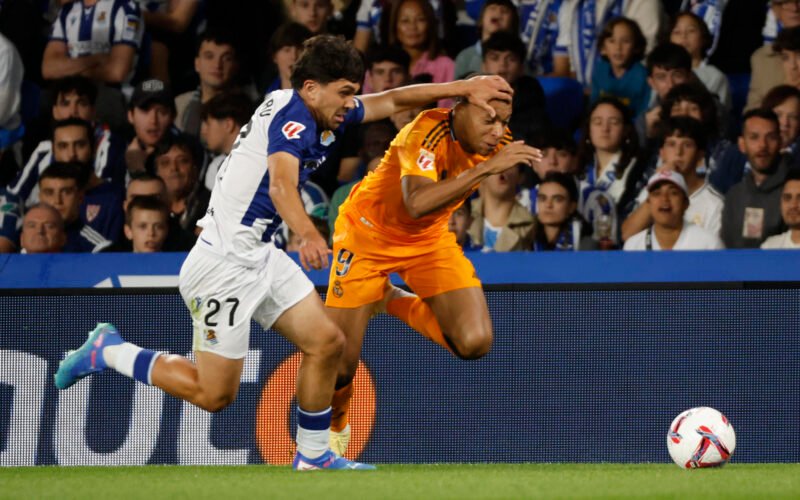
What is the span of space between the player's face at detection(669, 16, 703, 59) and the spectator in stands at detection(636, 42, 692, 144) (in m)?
0.21

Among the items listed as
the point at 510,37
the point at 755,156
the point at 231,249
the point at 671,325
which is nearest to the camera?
the point at 231,249

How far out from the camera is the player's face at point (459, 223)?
30.8ft

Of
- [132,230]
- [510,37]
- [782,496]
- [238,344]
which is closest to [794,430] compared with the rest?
[782,496]

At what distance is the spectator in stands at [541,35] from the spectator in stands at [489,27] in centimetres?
29

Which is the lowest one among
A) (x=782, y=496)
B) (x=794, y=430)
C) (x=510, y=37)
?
(x=794, y=430)

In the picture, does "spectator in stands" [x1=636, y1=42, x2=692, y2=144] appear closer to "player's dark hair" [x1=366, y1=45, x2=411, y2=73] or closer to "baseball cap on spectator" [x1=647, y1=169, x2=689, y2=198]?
"baseball cap on spectator" [x1=647, y1=169, x2=689, y2=198]

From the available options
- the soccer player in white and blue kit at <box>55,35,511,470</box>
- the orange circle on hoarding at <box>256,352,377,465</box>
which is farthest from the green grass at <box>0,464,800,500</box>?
the orange circle on hoarding at <box>256,352,377,465</box>

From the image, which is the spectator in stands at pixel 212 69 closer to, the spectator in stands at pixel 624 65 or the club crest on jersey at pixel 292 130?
the spectator in stands at pixel 624 65

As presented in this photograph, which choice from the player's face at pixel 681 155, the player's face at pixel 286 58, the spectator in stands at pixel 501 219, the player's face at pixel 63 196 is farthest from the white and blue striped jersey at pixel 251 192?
the player's face at pixel 286 58

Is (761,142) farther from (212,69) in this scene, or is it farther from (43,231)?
(43,231)

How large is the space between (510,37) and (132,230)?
11.1ft

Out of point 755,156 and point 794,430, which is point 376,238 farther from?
point 755,156

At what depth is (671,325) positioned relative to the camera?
7.94 m

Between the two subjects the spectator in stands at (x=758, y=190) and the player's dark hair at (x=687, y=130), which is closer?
the spectator in stands at (x=758, y=190)
